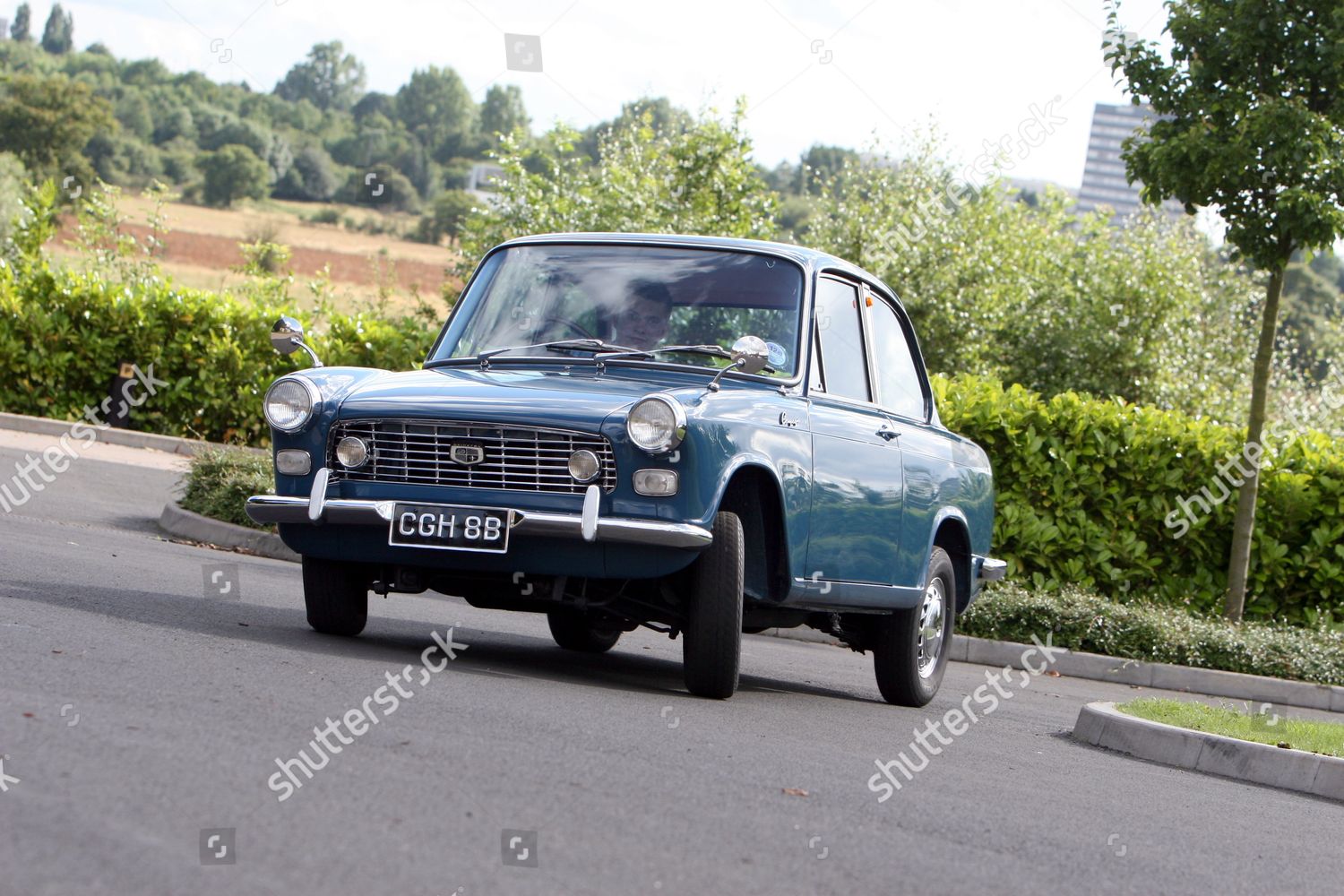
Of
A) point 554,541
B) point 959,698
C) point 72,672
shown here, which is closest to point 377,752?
point 72,672

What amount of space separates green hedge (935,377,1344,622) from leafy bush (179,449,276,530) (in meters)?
5.78

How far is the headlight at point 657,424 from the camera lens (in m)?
6.48

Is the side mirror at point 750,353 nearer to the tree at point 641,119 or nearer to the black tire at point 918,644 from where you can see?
the black tire at point 918,644

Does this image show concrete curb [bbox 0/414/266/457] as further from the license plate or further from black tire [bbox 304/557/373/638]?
the license plate

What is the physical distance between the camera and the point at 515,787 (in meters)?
4.64

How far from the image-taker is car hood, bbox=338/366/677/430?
6668 mm

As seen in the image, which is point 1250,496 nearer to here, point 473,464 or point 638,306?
point 638,306

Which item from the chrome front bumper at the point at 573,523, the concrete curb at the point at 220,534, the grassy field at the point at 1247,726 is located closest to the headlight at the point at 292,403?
the chrome front bumper at the point at 573,523

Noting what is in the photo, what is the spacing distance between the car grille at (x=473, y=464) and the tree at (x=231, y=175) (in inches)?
3750

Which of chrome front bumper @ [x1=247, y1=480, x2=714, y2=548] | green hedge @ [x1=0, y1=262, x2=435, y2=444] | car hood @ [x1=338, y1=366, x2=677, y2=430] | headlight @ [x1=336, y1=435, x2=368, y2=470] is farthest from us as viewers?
green hedge @ [x1=0, y1=262, x2=435, y2=444]

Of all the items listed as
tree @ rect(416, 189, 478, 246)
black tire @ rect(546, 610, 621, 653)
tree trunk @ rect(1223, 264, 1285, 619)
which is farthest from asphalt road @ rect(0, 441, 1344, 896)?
tree @ rect(416, 189, 478, 246)

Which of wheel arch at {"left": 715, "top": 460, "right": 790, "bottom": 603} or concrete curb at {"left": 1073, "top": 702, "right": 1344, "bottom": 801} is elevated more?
wheel arch at {"left": 715, "top": 460, "right": 790, "bottom": 603}

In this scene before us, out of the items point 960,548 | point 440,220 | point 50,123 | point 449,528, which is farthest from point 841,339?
point 440,220

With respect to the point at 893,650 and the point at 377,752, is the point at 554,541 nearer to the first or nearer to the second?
the point at 377,752
